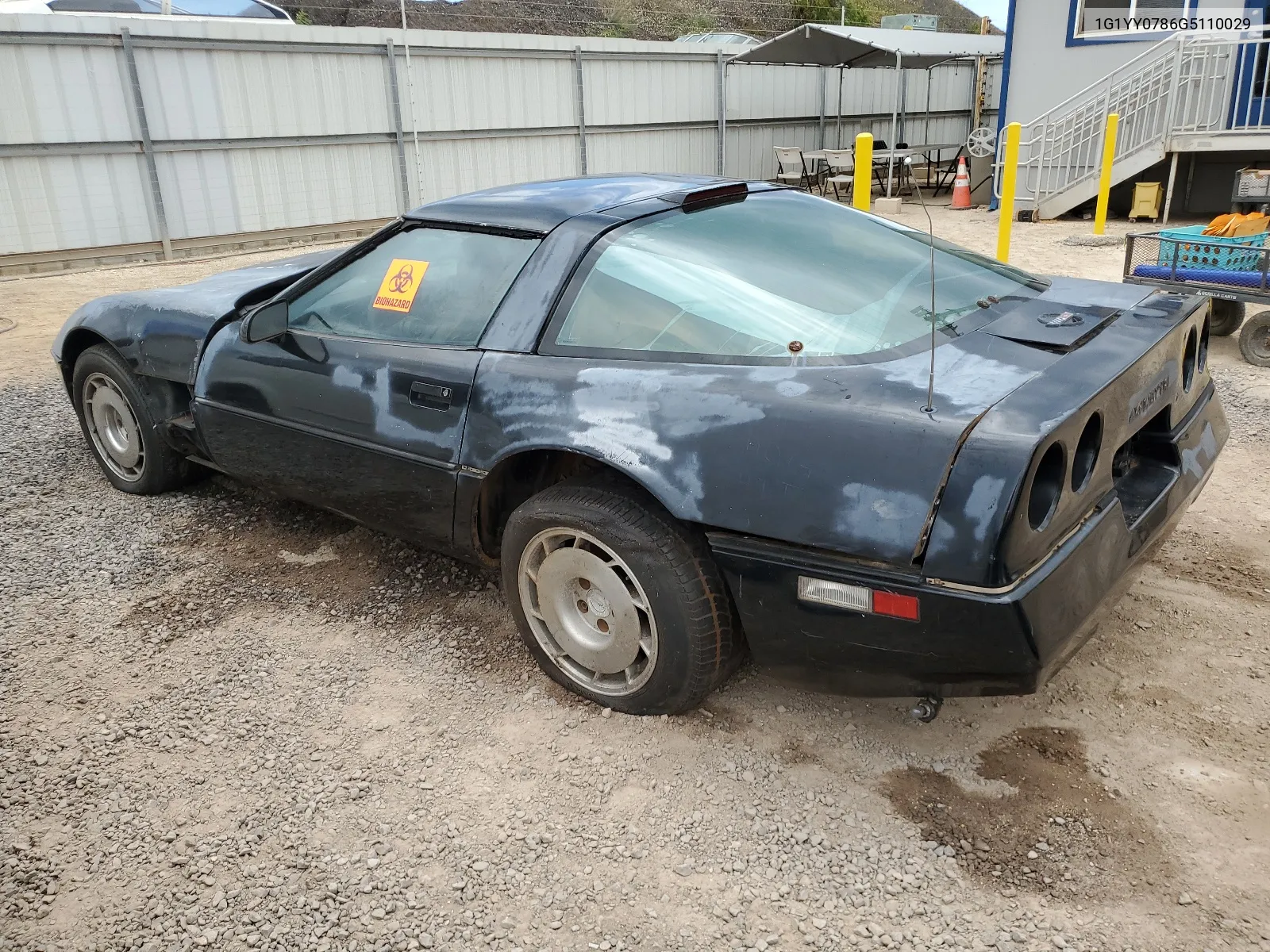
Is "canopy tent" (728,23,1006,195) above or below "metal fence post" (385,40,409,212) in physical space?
above

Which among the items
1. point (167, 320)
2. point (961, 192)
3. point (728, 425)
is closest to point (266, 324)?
point (167, 320)

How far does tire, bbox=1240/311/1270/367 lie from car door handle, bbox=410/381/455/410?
17.2ft

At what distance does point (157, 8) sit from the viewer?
1344 centimetres

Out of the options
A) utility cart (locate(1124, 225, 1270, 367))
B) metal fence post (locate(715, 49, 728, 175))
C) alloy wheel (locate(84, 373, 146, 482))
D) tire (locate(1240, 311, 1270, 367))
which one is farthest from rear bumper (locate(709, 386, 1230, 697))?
metal fence post (locate(715, 49, 728, 175))

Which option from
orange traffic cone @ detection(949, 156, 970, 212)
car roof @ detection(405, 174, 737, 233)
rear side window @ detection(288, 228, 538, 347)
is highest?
car roof @ detection(405, 174, 737, 233)

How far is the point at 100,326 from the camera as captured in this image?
409 cm

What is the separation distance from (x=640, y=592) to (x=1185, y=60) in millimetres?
13121

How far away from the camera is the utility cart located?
5.73 m

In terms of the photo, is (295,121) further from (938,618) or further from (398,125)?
(938,618)

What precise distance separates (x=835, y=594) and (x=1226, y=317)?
18.7 feet

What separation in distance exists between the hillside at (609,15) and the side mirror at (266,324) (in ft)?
→ 95.5

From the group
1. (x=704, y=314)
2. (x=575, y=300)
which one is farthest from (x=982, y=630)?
(x=575, y=300)

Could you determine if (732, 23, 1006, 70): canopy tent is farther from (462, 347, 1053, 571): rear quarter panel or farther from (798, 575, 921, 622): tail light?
(798, 575, 921, 622): tail light

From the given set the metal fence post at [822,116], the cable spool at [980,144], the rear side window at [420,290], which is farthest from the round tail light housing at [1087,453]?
the metal fence post at [822,116]
